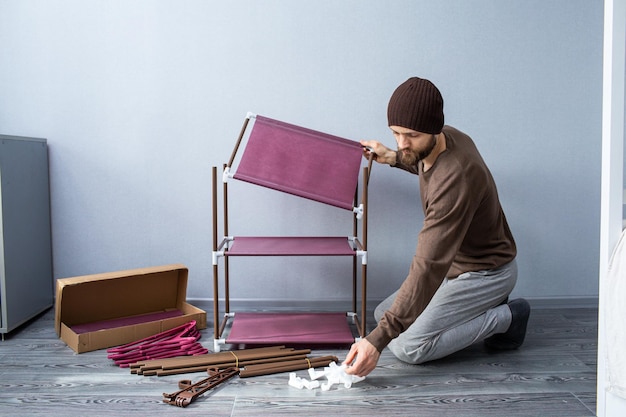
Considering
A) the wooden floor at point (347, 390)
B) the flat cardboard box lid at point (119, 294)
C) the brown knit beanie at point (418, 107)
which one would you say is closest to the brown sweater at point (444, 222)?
the brown knit beanie at point (418, 107)

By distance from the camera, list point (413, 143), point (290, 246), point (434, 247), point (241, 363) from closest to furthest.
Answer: point (434, 247) < point (413, 143) < point (241, 363) < point (290, 246)

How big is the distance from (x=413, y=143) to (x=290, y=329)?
994 millimetres

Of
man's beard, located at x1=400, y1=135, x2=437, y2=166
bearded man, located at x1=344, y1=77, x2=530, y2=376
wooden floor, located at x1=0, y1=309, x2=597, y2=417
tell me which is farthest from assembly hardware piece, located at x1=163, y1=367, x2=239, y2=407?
man's beard, located at x1=400, y1=135, x2=437, y2=166

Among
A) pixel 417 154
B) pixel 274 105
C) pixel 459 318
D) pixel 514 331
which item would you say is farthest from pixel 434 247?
pixel 274 105

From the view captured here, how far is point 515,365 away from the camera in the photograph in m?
2.26

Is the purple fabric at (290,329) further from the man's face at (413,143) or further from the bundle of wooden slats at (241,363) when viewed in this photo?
the man's face at (413,143)

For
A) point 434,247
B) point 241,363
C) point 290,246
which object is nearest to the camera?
point 434,247

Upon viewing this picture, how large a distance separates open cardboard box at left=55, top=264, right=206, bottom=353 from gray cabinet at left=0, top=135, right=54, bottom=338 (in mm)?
240

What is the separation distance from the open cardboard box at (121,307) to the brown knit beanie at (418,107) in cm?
133

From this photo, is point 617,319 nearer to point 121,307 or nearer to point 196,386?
point 196,386

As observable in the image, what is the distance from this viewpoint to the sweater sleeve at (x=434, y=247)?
1.79 m

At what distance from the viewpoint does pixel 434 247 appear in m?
1.87

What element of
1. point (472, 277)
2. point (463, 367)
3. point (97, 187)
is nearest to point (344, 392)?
point (463, 367)

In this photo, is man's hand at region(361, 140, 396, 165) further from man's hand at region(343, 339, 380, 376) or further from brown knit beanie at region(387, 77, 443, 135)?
man's hand at region(343, 339, 380, 376)
